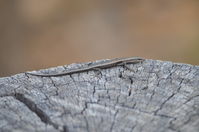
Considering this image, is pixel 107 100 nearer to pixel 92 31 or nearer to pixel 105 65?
pixel 105 65

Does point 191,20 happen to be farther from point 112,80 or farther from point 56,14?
point 112,80

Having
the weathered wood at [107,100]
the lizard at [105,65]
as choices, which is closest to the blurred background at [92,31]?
the lizard at [105,65]

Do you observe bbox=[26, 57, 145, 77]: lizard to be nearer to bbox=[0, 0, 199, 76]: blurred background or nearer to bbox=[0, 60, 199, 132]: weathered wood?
bbox=[0, 60, 199, 132]: weathered wood

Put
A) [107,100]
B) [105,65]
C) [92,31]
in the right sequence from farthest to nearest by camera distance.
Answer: [92,31], [105,65], [107,100]

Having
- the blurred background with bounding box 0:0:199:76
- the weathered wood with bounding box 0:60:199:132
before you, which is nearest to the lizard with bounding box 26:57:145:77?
the weathered wood with bounding box 0:60:199:132

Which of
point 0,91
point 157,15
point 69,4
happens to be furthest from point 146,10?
point 0,91

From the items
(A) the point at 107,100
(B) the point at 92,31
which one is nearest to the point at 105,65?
(A) the point at 107,100
